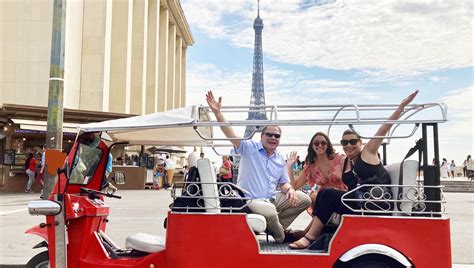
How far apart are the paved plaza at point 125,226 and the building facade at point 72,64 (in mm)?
5822

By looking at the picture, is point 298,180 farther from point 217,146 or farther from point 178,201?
point 178,201

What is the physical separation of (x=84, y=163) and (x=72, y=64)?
23.1 metres

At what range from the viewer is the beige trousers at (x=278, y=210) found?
4531mm

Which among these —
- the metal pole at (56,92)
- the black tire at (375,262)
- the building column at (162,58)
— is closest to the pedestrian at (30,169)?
the metal pole at (56,92)

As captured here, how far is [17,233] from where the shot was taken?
27.9ft

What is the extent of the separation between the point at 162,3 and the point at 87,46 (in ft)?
64.8

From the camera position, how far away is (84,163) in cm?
479

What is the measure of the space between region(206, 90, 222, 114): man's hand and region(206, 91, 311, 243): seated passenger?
19.8 inches

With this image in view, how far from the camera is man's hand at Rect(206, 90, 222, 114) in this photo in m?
4.45

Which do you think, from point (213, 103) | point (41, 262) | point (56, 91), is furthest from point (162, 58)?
point (213, 103)

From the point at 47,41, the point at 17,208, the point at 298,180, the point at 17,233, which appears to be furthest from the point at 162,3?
the point at 298,180

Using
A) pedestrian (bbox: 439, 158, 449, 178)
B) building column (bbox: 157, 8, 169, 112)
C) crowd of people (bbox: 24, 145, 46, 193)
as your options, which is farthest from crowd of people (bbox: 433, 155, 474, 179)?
building column (bbox: 157, 8, 169, 112)

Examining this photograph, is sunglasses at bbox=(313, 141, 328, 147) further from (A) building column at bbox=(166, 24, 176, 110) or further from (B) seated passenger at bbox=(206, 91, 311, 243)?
(A) building column at bbox=(166, 24, 176, 110)

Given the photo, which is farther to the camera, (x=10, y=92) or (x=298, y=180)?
(x=10, y=92)
